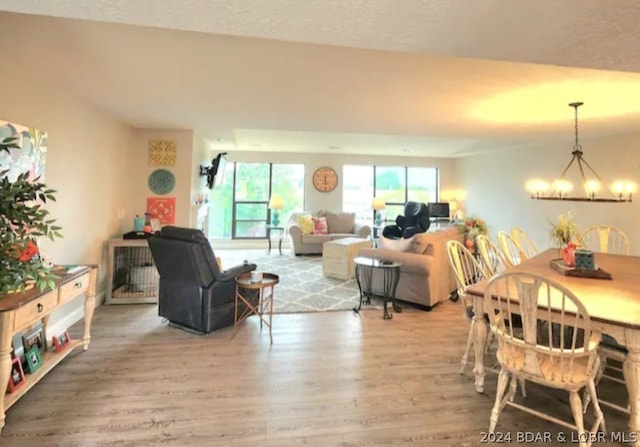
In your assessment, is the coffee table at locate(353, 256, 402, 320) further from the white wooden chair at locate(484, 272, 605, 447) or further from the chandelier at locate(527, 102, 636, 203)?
the chandelier at locate(527, 102, 636, 203)

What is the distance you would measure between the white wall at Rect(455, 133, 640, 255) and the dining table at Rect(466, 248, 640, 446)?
2.23m

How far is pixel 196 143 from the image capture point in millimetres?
5070

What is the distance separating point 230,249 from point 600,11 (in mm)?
7764

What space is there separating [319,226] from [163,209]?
3833 millimetres

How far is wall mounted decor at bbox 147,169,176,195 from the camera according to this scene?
15.2ft

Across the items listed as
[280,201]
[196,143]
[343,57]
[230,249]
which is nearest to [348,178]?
[280,201]

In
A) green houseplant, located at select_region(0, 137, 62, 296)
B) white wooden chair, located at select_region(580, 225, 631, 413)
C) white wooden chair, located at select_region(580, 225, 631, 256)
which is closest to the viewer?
green houseplant, located at select_region(0, 137, 62, 296)

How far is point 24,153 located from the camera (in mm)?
2412

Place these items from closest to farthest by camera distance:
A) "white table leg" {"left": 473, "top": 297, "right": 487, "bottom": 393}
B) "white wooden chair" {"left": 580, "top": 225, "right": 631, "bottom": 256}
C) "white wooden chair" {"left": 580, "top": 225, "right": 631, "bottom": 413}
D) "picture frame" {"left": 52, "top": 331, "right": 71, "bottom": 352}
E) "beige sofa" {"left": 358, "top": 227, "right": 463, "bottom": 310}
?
1. "white wooden chair" {"left": 580, "top": 225, "right": 631, "bottom": 413}
2. "white table leg" {"left": 473, "top": 297, "right": 487, "bottom": 393}
3. "picture frame" {"left": 52, "top": 331, "right": 71, "bottom": 352}
4. "white wooden chair" {"left": 580, "top": 225, "right": 631, "bottom": 256}
5. "beige sofa" {"left": 358, "top": 227, "right": 463, "bottom": 310}

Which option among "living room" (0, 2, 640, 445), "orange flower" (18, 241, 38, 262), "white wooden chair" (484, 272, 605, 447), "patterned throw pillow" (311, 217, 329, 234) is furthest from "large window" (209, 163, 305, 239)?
Result: "white wooden chair" (484, 272, 605, 447)

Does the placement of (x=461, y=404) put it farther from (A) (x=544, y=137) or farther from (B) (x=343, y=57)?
(A) (x=544, y=137)

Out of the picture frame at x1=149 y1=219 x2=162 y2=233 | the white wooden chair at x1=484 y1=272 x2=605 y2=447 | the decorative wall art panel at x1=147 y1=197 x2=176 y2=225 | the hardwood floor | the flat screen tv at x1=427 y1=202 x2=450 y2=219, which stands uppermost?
the flat screen tv at x1=427 y1=202 x2=450 y2=219

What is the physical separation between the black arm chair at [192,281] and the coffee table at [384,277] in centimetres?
164

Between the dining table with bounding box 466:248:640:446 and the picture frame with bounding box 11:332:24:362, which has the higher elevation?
the dining table with bounding box 466:248:640:446
